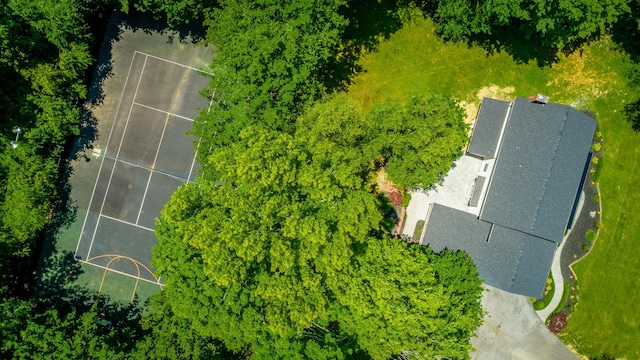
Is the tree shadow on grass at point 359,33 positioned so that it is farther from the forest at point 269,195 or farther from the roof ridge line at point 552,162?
the roof ridge line at point 552,162

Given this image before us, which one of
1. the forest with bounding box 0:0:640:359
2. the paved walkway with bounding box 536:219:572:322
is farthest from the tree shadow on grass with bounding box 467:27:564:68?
the paved walkway with bounding box 536:219:572:322

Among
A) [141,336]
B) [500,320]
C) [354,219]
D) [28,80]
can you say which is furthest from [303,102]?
[500,320]

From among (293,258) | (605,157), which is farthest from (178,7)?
(605,157)

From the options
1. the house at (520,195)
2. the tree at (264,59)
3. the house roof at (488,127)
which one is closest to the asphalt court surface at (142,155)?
the tree at (264,59)

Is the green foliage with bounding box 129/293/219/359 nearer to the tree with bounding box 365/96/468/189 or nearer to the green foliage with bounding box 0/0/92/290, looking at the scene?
the green foliage with bounding box 0/0/92/290

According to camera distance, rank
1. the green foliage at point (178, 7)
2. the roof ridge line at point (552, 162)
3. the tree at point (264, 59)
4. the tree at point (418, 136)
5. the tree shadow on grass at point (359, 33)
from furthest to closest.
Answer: the tree shadow on grass at point (359, 33) → the roof ridge line at point (552, 162) → the green foliage at point (178, 7) → the tree at point (418, 136) → the tree at point (264, 59)

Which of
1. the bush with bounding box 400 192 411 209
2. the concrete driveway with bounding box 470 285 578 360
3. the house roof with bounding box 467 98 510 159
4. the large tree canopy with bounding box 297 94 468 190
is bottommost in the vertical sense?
the concrete driveway with bounding box 470 285 578 360
